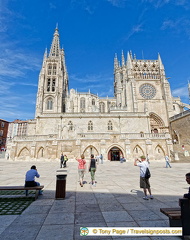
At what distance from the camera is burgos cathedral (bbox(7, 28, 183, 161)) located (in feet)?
73.6

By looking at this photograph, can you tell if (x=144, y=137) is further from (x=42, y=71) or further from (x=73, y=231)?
(x=42, y=71)

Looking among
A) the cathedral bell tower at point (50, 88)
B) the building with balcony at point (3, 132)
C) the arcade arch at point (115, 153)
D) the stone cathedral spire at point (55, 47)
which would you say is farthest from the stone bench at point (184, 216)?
the building with balcony at point (3, 132)

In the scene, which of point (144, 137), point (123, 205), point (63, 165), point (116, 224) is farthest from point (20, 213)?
point (144, 137)

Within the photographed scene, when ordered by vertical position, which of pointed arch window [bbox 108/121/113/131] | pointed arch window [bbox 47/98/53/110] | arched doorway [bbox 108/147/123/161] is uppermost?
pointed arch window [bbox 47/98/53/110]

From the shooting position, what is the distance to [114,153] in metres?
24.5

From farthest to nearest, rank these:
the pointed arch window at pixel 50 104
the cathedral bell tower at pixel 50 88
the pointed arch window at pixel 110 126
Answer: the pointed arch window at pixel 50 104
the cathedral bell tower at pixel 50 88
the pointed arch window at pixel 110 126

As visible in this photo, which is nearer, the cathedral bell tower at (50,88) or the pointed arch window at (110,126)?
the pointed arch window at (110,126)

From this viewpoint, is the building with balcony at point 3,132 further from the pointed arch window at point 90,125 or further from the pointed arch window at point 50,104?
the pointed arch window at point 90,125

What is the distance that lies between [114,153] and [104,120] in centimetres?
941

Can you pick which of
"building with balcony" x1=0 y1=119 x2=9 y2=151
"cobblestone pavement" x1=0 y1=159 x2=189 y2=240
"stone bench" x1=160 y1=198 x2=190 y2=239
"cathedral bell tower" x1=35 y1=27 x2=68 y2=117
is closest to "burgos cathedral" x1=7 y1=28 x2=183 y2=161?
"cathedral bell tower" x1=35 y1=27 x2=68 y2=117

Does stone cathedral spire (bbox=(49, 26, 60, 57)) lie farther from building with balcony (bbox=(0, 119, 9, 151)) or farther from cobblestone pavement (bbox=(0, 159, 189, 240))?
cobblestone pavement (bbox=(0, 159, 189, 240))

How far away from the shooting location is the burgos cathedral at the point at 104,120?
2244 centimetres

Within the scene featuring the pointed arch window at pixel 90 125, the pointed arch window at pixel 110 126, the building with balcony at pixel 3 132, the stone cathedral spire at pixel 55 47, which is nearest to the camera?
the pointed arch window at pixel 90 125

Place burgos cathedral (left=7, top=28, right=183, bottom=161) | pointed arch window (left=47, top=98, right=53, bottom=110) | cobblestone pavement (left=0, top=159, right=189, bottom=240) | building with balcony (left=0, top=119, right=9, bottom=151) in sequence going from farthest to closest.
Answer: building with balcony (left=0, top=119, right=9, bottom=151)
pointed arch window (left=47, top=98, right=53, bottom=110)
burgos cathedral (left=7, top=28, right=183, bottom=161)
cobblestone pavement (left=0, top=159, right=189, bottom=240)
